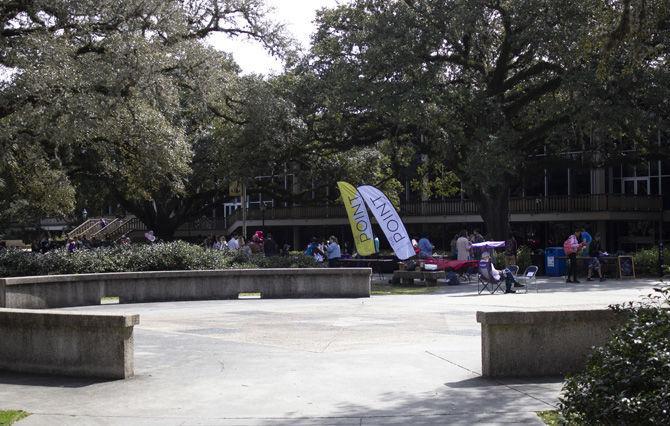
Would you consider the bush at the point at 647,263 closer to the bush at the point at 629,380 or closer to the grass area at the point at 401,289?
the grass area at the point at 401,289

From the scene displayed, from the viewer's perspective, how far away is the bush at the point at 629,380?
5402 millimetres

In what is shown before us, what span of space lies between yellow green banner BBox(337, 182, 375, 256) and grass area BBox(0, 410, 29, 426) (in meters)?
21.1

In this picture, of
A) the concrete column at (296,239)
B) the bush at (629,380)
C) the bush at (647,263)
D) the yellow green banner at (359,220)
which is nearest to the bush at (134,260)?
the yellow green banner at (359,220)

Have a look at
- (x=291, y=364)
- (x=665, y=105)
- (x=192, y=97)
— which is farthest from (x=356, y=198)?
(x=291, y=364)

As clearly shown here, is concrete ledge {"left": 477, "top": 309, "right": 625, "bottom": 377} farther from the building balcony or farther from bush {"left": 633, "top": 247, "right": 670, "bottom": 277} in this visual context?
the building balcony

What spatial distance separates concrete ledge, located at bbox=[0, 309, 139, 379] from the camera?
9.98m

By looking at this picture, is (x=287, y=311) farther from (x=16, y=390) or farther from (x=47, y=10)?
(x=47, y=10)

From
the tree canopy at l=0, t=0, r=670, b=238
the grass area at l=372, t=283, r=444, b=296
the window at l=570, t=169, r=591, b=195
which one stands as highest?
the tree canopy at l=0, t=0, r=670, b=238

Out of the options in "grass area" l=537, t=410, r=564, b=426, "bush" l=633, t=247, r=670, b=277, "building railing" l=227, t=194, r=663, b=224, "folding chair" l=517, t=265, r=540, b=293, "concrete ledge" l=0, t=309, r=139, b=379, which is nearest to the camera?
"grass area" l=537, t=410, r=564, b=426

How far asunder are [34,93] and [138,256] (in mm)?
5175

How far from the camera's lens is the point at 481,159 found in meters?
30.2

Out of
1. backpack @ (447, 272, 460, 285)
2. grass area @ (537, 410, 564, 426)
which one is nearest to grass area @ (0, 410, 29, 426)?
grass area @ (537, 410, 564, 426)

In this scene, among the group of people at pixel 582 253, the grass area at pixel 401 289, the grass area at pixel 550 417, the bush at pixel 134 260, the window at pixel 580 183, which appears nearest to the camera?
the grass area at pixel 550 417

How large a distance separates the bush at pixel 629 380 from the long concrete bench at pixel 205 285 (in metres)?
15.5
